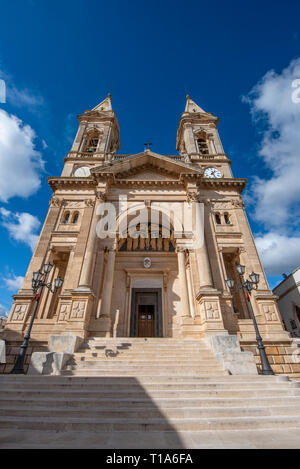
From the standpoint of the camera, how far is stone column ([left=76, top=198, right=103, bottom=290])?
1191cm

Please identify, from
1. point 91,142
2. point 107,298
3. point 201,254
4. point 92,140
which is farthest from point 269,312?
point 92,140

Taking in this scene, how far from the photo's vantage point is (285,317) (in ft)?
57.6

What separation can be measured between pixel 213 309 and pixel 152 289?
5428 mm

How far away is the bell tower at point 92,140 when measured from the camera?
1928 cm

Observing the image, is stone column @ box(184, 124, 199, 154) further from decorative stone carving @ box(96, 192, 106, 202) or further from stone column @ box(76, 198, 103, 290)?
stone column @ box(76, 198, 103, 290)

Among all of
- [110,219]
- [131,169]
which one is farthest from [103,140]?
[110,219]

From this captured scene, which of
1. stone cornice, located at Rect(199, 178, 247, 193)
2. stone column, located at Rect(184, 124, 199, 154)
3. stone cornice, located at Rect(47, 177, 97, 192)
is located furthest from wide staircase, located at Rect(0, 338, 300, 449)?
stone column, located at Rect(184, 124, 199, 154)

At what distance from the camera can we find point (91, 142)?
23.3 metres

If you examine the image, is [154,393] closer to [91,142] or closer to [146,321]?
[146,321]

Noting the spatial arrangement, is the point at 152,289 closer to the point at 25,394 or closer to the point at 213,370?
the point at 213,370

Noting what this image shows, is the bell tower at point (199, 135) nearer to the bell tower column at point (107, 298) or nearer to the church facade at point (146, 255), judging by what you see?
the church facade at point (146, 255)

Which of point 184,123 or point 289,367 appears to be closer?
point 289,367

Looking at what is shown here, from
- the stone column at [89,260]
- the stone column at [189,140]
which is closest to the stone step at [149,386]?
the stone column at [89,260]

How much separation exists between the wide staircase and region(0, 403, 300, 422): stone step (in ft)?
0.06
